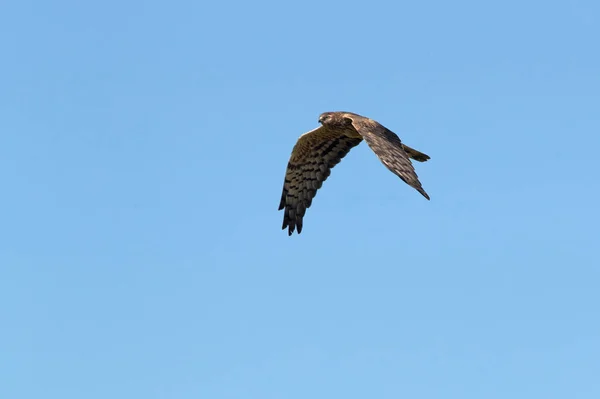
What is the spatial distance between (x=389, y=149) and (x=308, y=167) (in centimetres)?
550

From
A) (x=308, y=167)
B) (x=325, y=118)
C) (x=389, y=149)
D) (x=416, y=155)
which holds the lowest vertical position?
(x=389, y=149)

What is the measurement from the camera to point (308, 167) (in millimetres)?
28844

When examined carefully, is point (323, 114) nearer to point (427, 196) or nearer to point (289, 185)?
point (289, 185)

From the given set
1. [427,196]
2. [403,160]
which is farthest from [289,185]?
[427,196]

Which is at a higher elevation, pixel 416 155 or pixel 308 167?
pixel 308 167

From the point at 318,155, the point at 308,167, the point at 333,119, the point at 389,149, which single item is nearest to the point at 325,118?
the point at 333,119

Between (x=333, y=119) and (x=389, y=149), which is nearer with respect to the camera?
(x=389, y=149)

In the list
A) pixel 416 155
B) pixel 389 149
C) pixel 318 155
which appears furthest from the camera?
pixel 318 155

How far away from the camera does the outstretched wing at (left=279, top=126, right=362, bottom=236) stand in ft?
92.5

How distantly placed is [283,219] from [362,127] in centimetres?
454

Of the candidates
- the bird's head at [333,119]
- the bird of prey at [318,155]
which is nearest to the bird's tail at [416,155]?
the bird of prey at [318,155]

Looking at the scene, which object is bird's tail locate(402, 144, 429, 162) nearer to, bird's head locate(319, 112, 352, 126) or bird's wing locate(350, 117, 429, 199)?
bird's wing locate(350, 117, 429, 199)

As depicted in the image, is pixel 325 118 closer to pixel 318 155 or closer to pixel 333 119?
pixel 333 119

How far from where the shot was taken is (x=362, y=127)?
83.4 feet
